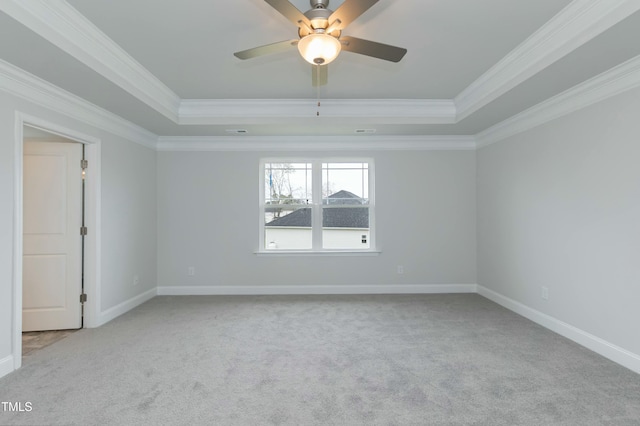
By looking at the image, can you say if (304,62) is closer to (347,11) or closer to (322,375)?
(347,11)

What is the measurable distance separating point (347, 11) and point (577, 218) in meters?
3.01

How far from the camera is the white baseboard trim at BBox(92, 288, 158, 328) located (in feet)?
13.0

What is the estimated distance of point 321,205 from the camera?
17.9 feet

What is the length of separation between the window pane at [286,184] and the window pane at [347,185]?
30 centimetres

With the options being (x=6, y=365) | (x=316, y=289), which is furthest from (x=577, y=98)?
(x=6, y=365)

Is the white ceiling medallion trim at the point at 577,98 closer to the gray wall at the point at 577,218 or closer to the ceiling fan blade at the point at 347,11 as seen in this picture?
the gray wall at the point at 577,218

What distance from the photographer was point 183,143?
207 inches

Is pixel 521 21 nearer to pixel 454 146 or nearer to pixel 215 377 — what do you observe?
pixel 454 146

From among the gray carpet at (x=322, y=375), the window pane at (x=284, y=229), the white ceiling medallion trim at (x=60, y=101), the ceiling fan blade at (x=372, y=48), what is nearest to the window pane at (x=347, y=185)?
the window pane at (x=284, y=229)

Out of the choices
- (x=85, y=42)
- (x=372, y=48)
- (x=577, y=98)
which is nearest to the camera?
(x=372, y=48)

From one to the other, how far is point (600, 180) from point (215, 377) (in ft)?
12.1

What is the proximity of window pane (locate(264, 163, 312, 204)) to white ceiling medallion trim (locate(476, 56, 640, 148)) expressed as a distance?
2785mm

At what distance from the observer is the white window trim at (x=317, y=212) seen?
17.6 feet

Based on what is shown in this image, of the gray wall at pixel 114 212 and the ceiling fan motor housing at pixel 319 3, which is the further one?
the gray wall at pixel 114 212
